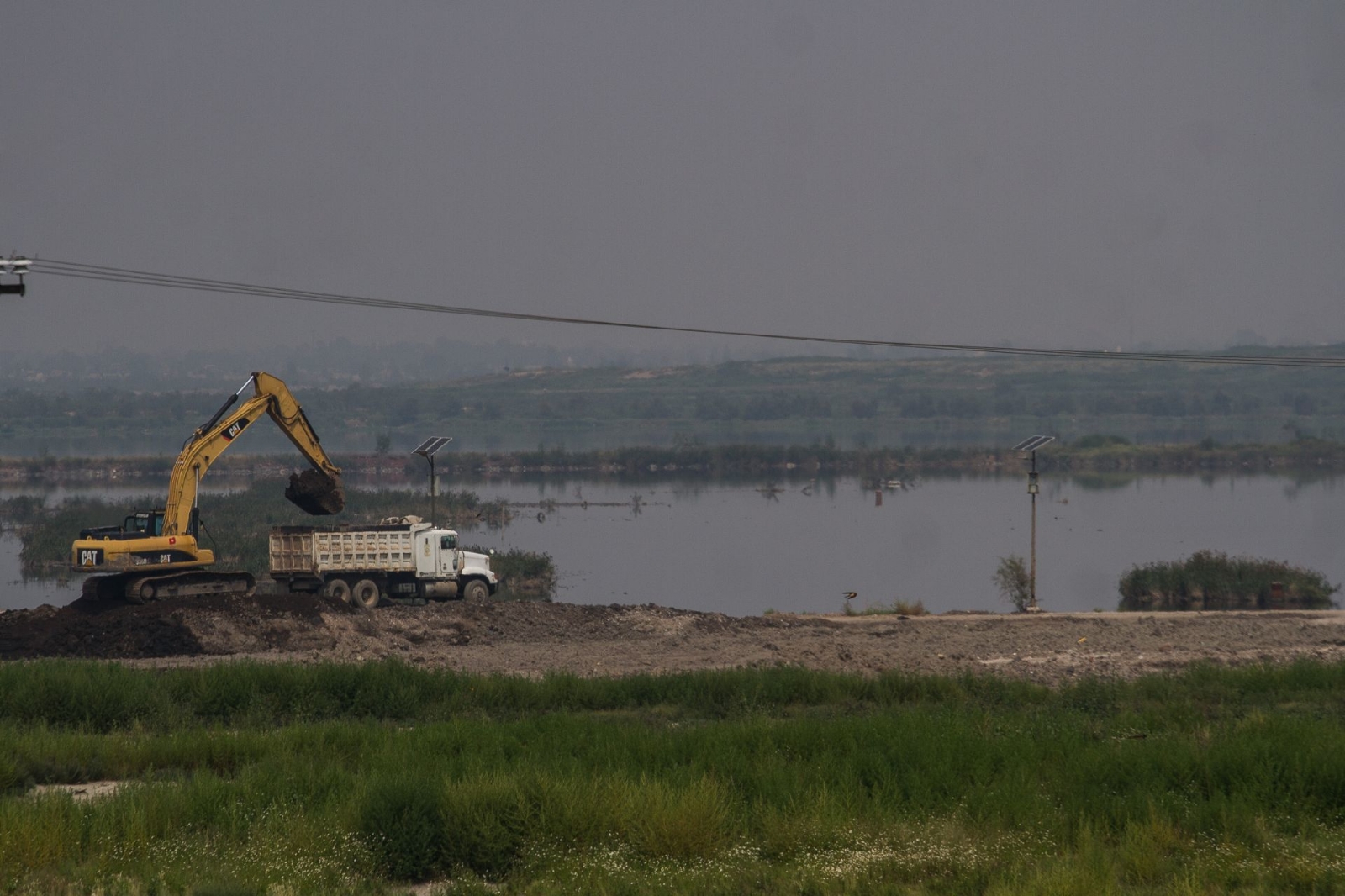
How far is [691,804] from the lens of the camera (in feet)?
41.3

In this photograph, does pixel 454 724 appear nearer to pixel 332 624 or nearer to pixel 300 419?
→ pixel 332 624

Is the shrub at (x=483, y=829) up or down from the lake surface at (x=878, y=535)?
up

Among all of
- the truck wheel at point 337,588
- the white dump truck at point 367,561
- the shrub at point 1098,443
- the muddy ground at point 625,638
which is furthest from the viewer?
the shrub at point 1098,443

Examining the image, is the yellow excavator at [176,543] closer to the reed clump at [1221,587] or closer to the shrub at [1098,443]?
the reed clump at [1221,587]

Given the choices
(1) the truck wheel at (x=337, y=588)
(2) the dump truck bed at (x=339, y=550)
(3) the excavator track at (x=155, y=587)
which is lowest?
(1) the truck wheel at (x=337, y=588)

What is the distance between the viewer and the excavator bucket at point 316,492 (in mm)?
33250

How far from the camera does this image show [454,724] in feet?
54.4

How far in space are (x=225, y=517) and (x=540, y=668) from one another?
45704 mm

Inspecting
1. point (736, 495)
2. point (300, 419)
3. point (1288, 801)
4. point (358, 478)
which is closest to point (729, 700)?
point (1288, 801)

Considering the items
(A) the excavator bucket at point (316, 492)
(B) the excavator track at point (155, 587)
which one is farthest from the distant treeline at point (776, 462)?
(B) the excavator track at point (155, 587)

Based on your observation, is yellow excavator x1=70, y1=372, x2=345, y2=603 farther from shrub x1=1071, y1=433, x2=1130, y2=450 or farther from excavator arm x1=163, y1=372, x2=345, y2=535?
shrub x1=1071, y1=433, x2=1130, y2=450

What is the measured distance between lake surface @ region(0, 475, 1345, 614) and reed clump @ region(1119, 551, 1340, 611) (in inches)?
127

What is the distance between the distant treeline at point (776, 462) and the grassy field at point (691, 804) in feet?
318

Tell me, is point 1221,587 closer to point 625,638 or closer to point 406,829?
point 625,638
